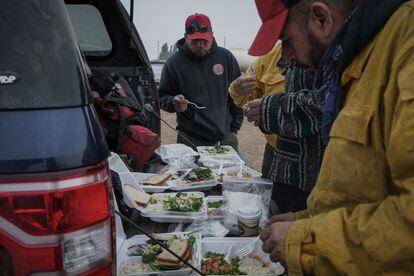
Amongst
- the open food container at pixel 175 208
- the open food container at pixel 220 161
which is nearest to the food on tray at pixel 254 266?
the open food container at pixel 175 208

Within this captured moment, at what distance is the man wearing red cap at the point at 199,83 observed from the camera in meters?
4.05

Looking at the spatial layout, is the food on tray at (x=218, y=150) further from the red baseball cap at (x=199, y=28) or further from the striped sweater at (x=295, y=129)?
the striped sweater at (x=295, y=129)

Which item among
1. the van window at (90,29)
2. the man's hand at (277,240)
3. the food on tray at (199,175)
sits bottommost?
the food on tray at (199,175)

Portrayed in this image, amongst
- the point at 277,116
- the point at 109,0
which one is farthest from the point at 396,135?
the point at 109,0

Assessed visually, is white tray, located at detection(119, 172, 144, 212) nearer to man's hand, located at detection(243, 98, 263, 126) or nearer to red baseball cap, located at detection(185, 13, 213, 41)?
man's hand, located at detection(243, 98, 263, 126)

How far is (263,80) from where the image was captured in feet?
8.57

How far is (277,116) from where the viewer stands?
6.53ft

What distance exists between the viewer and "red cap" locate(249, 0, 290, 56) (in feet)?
4.14

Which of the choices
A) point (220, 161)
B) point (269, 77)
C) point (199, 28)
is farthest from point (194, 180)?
point (199, 28)

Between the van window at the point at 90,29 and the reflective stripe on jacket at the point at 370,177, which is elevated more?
the van window at the point at 90,29

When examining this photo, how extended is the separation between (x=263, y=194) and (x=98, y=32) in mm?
2151

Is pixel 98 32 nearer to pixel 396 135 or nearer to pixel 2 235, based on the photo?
pixel 2 235

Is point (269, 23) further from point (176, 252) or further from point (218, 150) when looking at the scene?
point (218, 150)

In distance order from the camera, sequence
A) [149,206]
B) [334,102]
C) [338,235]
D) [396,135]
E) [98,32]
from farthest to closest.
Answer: [98,32]
[149,206]
[334,102]
[338,235]
[396,135]
